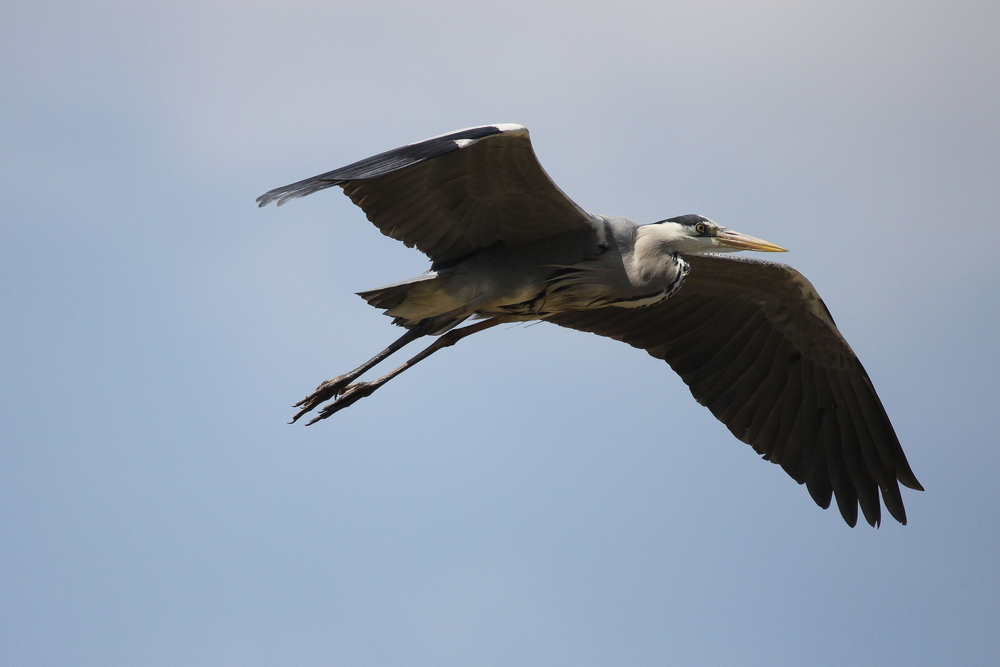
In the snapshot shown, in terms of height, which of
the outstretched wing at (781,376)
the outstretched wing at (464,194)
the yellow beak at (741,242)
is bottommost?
the outstretched wing at (781,376)

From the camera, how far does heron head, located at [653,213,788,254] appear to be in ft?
21.8

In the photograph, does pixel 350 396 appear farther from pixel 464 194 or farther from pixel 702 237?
pixel 702 237

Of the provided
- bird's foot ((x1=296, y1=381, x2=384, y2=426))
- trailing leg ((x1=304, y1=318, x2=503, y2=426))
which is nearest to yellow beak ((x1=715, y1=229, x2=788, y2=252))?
trailing leg ((x1=304, y1=318, x2=503, y2=426))

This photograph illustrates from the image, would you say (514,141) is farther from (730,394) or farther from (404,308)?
(730,394)

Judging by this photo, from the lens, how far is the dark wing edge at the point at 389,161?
498cm

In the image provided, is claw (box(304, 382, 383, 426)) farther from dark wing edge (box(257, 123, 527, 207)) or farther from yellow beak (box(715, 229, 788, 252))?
yellow beak (box(715, 229, 788, 252))

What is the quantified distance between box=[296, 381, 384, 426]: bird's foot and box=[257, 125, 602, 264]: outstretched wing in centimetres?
100

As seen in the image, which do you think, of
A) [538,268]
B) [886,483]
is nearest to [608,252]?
[538,268]

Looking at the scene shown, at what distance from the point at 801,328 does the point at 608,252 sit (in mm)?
2194

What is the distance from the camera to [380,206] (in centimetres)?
619

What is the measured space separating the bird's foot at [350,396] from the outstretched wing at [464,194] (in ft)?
3.27

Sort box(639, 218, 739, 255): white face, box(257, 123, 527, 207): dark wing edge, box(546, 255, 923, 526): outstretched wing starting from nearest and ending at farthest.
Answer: box(257, 123, 527, 207): dark wing edge
box(639, 218, 739, 255): white face
box(546, 255, 923, 526): outstretched wing

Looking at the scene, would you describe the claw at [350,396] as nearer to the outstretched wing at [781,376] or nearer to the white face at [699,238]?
the outstretched wing at [781,376]

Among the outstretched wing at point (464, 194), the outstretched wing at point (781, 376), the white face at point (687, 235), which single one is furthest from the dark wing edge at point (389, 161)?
the outstretched wing at point (781, 376)
